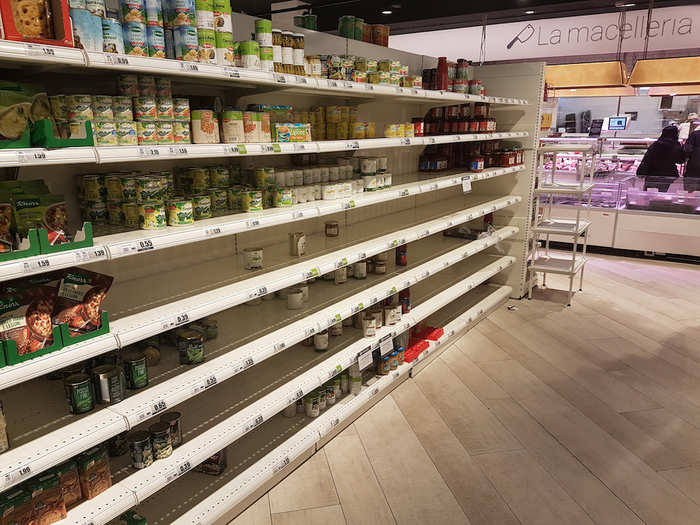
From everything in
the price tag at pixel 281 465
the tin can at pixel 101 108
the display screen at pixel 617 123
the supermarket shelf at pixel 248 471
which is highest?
the display screen at pixel 617 123

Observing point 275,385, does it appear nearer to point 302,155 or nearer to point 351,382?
point 351,382

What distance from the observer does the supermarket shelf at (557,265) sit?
538 centimetres

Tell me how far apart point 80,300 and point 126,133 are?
62 centimetres

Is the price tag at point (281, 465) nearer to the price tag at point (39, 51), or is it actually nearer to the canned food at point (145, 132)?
the canned food at point (145, 132)

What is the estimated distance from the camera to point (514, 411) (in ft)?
11.4

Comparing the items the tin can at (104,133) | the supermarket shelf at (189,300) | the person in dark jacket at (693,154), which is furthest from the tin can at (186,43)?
the person in dark jacket at (693,154)

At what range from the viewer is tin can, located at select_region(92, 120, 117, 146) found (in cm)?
183

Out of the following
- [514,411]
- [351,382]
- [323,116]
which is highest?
[323,116]

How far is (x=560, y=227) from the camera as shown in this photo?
217 inches

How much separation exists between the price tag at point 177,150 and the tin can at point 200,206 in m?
0.36

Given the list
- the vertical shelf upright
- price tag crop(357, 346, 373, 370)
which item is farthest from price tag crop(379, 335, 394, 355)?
the vertical shelf upright

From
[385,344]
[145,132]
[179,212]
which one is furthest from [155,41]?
[385,344]

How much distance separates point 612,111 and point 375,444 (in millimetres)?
10021

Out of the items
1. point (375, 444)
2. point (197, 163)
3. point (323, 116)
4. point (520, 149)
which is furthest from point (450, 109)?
point (375, 444)
